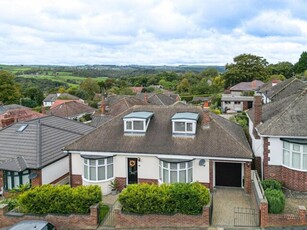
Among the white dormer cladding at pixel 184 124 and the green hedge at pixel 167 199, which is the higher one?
the white dormer cladding at pixel 184 124

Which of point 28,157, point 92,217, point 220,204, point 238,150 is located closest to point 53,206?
point 92,217

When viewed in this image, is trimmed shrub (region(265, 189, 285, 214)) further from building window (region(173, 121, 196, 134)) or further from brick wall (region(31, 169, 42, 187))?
brick wall (region(31, 169, 42, 187))

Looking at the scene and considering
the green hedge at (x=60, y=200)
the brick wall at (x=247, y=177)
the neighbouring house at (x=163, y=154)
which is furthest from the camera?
the neighbouring house at (x=163, y=154)

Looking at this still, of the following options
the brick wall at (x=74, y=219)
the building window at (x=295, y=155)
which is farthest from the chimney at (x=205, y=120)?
the brick wall at (x=74, y=219)

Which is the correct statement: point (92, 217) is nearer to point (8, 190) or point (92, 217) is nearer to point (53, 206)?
point (53, 206)

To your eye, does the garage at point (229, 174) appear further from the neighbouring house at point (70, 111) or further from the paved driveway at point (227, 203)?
the neighbouring house at point (70, 111)

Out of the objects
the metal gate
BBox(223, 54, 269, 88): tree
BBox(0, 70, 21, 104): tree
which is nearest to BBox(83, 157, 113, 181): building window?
the metal gate

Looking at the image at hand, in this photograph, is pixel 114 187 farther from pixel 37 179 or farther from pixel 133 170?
pixel 37 179
